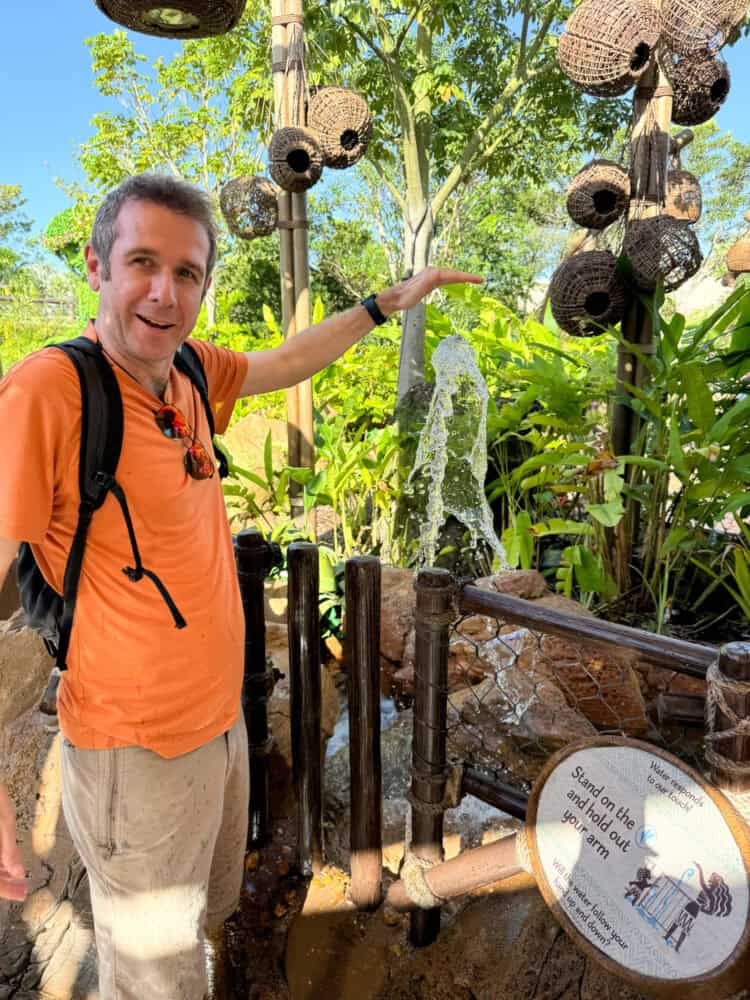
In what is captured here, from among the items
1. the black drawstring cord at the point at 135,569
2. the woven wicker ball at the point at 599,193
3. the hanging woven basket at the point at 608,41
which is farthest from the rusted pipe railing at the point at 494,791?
the hanging woven basket at the point at 608,41

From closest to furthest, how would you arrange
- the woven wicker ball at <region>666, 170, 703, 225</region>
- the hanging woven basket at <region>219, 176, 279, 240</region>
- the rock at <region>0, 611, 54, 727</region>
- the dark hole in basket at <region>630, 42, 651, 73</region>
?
the rock at <region>0, 611, 54, 727</region> → the dark hole in basket at <region>630, 42, 651, 73</region> → the woven wicker ball at <region>666, 170, 703, 225</region> → the hanging woven basket at <region>219, 176, 279, 240</region>

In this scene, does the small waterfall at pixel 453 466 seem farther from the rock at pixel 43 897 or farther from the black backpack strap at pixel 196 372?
the black backpack strap at pixel 196 372

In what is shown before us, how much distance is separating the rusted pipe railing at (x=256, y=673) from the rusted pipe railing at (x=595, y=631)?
56 cm

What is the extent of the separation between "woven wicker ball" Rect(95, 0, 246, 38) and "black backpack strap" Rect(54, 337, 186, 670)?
148cm

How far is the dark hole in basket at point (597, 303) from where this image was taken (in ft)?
9.16

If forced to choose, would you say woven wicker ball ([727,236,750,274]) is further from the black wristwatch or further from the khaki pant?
the khaki pant

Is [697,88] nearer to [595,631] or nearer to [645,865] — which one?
[595,631]

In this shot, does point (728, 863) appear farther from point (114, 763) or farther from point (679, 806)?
point (114, 763)

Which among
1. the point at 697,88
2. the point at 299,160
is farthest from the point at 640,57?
the point at 299,160

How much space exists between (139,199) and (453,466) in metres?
2.77

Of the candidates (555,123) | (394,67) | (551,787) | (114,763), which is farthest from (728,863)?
(555,123)

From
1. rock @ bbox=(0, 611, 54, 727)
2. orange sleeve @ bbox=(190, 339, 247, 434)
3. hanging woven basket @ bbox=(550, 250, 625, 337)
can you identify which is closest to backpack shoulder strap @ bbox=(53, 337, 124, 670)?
orange sleeve @ bbox=(190, 339, 247, 434)

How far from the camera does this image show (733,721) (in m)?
0.96

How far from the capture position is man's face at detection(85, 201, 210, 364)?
42.8 inches
